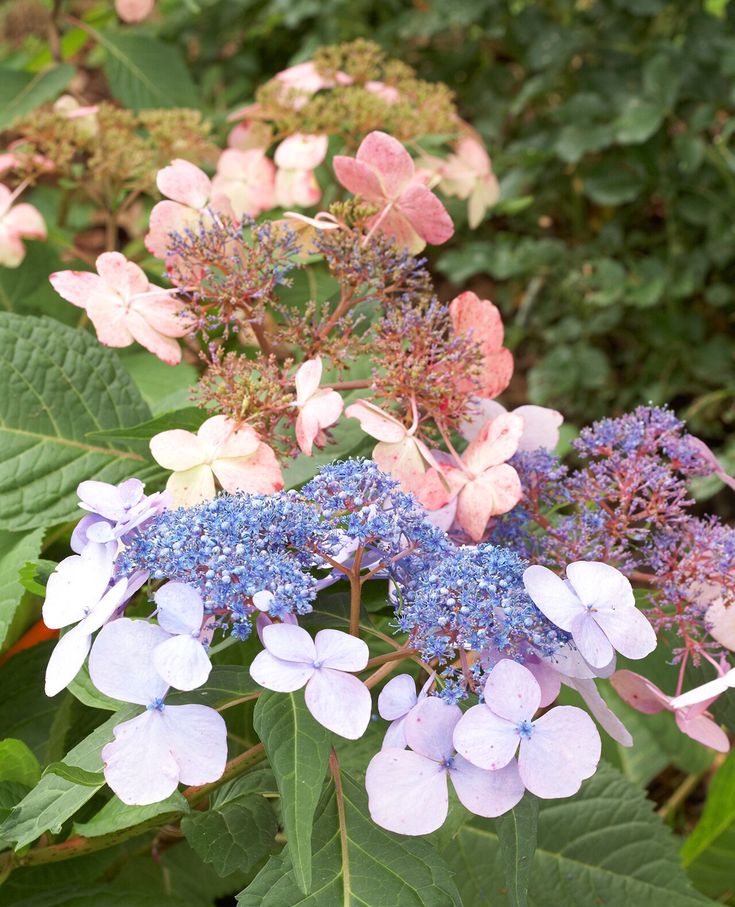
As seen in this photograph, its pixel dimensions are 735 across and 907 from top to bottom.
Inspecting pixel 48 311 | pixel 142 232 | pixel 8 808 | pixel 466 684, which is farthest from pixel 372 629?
pixel 142 232

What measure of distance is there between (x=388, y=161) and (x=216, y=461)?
297 millimetres

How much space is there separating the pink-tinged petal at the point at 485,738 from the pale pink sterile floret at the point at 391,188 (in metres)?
0.42

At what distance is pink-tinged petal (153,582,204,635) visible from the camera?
590 millimetres

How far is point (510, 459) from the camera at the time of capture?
0.81 metres

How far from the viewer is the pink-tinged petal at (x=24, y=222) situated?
1321 mm

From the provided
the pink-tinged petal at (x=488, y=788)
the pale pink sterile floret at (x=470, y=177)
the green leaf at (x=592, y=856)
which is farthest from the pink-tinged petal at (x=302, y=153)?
the pink-tinged petal at (x=488, y=788)

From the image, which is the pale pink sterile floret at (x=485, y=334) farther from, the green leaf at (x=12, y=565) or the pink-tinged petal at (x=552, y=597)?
the green leaf at (x=12, y=565)

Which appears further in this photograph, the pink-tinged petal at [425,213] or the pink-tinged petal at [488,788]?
the pink-tinged petal at [425,213]

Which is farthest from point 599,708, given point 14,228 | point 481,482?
point 14,228

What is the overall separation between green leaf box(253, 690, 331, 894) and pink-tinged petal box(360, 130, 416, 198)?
0.43 metres

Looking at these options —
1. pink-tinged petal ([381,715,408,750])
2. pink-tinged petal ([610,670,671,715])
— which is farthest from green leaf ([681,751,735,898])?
pink-tinged petal ([381,715,408,750])

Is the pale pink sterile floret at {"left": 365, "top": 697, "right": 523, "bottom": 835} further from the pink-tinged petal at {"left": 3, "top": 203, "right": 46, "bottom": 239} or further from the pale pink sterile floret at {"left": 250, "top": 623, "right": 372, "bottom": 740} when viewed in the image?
the pink-tinged petal at {"left": 3, "top": 203, "right": 46, "bottom": 239}

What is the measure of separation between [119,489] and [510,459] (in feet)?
0.95

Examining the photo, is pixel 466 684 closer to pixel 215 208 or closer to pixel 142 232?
pixel 215 208
